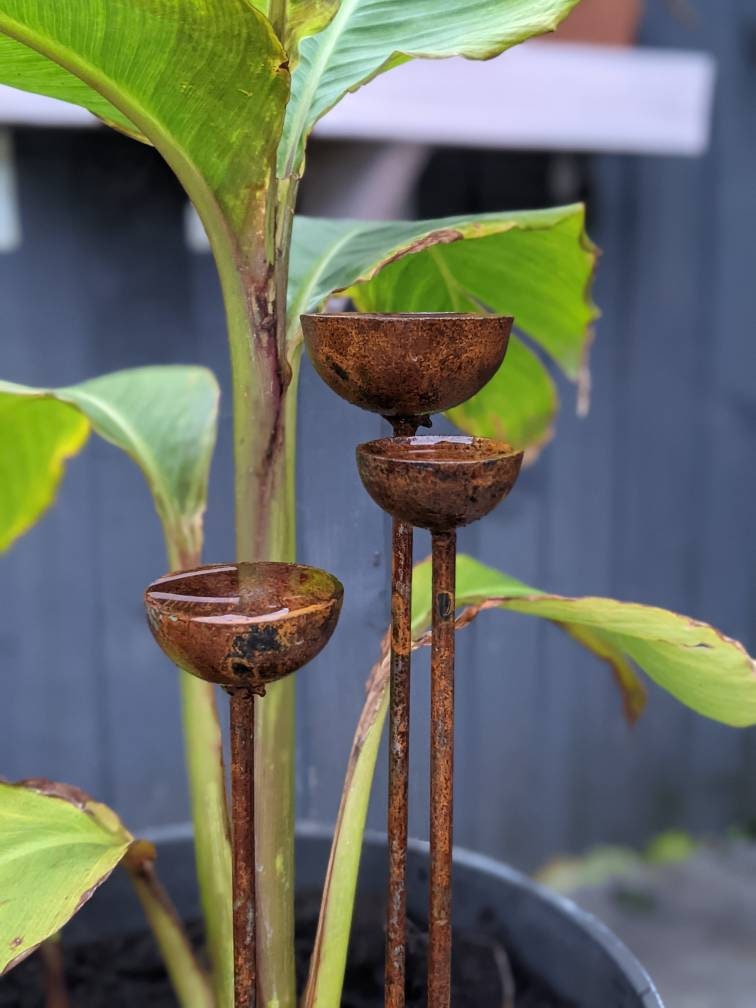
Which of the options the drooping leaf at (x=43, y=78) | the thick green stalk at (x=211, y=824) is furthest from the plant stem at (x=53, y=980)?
the drooping leaf at (x=43, y=78)

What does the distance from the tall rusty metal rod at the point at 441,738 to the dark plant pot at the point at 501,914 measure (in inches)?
5.8

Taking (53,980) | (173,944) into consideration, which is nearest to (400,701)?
(173,944)

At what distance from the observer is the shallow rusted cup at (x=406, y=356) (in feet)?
1.12

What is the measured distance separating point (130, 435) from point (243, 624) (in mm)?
283

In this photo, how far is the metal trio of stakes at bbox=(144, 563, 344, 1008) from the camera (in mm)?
323

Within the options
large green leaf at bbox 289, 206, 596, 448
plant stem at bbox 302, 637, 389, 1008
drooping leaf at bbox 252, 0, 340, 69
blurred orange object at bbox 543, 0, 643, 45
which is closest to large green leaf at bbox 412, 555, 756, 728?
plant stem at bbox 302, 637, 389, 1008

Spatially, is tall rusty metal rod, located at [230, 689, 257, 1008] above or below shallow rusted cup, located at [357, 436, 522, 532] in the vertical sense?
below

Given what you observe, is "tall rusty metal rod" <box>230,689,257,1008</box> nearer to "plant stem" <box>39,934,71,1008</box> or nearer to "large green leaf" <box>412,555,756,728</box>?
"large green leaf" <box>412,555,756,728</box>

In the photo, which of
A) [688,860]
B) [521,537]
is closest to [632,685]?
[521,537]

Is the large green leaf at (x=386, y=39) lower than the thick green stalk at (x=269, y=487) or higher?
higher

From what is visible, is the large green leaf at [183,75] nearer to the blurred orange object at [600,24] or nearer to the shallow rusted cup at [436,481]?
the shallow rusted cup at [436,481]

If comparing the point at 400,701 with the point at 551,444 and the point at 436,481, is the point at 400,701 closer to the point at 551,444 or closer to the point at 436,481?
the point at 436,481

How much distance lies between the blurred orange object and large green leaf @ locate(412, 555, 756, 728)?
68 cm

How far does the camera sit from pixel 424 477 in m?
0.33
